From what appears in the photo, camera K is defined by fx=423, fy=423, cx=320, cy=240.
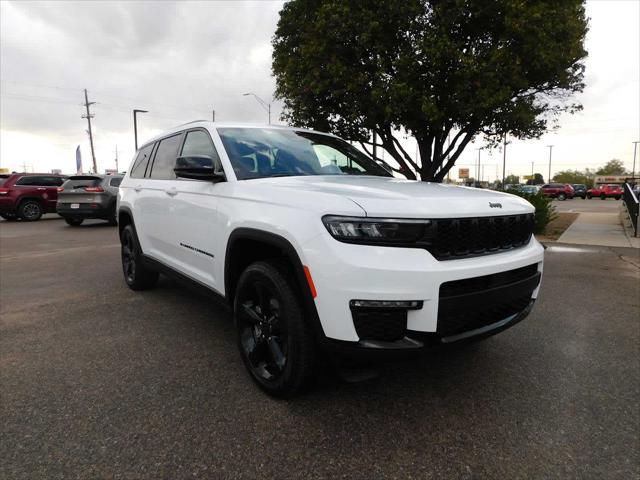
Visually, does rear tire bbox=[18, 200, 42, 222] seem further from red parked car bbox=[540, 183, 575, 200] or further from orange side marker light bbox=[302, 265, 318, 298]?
red parked car bbox=[540, 183, 575, 200]

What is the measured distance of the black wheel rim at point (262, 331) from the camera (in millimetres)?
2492

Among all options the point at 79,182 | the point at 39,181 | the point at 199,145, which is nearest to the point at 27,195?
the point at 39,181

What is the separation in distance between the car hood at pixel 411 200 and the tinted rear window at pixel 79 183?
1286 cm

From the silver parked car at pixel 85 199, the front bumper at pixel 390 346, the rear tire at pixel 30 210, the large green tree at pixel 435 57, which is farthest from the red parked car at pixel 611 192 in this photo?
the front bumper at pixel 390 346

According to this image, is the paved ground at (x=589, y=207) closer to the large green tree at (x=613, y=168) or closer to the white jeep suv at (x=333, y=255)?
the white jeep suv at (x=333, y=255)

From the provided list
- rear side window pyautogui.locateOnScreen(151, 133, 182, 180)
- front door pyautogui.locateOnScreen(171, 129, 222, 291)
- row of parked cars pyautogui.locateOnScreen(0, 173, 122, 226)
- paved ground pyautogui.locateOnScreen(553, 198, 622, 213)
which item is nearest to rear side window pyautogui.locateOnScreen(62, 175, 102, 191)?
row of parked cars pyautogui.locateOnScreen(0, 173, 122, 226)

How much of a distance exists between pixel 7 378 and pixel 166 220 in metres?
1.67

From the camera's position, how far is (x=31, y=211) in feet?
52.0

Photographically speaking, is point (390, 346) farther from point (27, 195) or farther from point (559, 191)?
point (559, 191)

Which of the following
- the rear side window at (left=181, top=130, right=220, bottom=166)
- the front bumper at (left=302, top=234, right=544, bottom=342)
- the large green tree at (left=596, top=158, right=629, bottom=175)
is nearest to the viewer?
the front bumper at (left=302, top=234, right=544, bottom=342)

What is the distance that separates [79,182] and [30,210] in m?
3.92

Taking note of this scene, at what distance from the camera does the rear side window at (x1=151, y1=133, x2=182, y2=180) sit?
398 centimetres

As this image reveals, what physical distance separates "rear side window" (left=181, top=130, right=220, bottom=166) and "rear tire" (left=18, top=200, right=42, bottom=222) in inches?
602

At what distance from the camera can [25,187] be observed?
1570 cm
